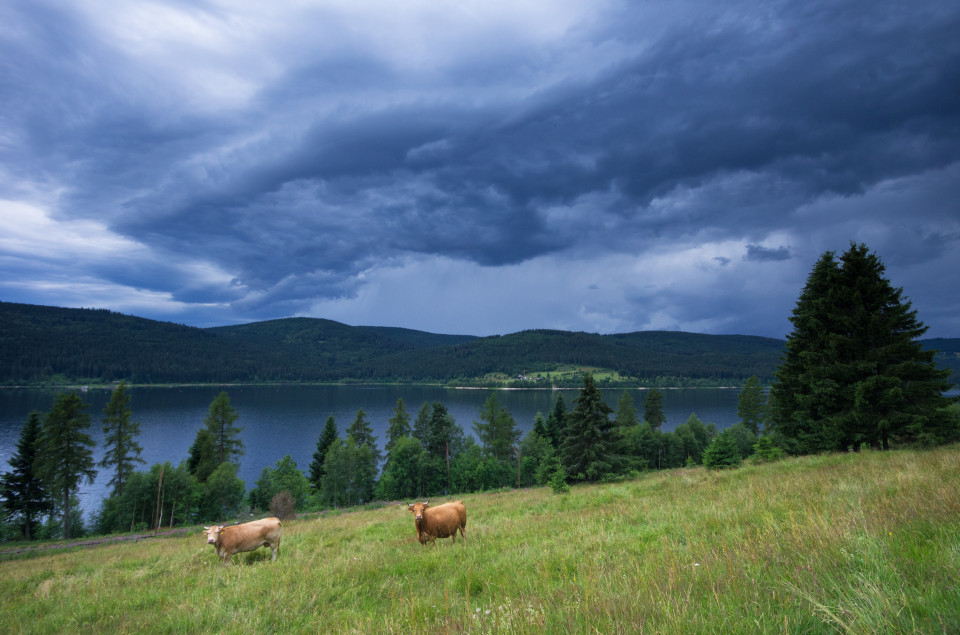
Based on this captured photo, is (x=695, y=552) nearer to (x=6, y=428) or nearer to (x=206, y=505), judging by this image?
(x=206, y=505)

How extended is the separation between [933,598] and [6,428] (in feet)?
474

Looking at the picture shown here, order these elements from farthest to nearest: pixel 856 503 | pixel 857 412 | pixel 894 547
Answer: pixel 857 412
pixel 856 503
pixel 894 547

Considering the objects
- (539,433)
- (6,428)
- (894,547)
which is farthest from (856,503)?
(6,428)

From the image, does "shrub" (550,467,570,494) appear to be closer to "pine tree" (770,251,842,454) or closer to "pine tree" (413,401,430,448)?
"pine tree" (770,251,842,454)

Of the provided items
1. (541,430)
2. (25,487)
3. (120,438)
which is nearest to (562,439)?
(541,430)

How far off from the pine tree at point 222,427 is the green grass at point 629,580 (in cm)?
4623

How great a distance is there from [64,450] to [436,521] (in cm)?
4582

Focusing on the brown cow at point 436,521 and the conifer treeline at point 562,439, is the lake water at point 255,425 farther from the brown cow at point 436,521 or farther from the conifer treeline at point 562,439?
the brown cow at point 436,521

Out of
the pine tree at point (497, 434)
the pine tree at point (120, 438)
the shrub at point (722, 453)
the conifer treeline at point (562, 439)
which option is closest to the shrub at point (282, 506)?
the conifer treeline at point (562, 439)

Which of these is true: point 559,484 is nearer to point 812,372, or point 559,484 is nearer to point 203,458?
Answer: point 812,372

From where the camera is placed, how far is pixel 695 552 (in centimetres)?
559

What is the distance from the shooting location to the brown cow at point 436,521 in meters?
11.3

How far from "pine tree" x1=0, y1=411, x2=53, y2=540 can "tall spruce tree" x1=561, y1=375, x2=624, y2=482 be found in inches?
1992

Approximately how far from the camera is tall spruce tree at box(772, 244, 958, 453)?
58.7 ft
